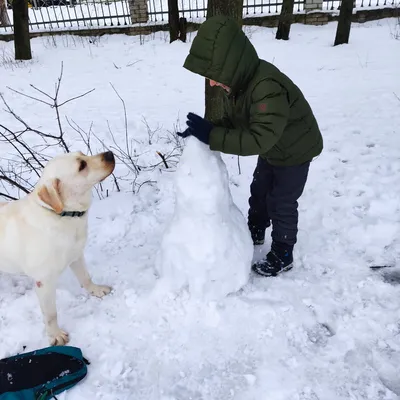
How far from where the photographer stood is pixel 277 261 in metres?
2.66

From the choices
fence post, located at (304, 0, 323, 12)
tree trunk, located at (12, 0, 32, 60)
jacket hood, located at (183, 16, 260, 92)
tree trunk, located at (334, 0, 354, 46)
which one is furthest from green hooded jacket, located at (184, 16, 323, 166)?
fence post, located at (304, 0, 323, 12)

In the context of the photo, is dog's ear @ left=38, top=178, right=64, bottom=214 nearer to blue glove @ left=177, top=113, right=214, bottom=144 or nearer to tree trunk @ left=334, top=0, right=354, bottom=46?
blue glove @ left=177, top=113, right=214, bottom=144

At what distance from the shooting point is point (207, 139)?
2131mm

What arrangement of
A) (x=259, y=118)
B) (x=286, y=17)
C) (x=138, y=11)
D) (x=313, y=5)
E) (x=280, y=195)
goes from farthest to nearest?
(x=138, y=11) → (x=313, y=5) → (x=286, y=17) → (x=280, y=195) → (x=259, y=118)

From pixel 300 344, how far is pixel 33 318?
5.63 ft

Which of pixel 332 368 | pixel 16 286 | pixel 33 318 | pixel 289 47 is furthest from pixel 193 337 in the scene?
pixel 289 47

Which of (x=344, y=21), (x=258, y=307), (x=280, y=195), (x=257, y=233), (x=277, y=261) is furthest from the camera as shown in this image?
(x=344, y=21)

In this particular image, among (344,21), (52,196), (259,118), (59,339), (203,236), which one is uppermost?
(259,118)

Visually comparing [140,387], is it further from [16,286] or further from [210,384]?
[16,286]

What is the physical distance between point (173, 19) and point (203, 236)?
9.53 meters

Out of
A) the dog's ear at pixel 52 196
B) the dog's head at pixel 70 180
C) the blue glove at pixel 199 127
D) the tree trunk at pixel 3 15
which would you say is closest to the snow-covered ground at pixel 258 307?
the blue glove at pixel 199 127

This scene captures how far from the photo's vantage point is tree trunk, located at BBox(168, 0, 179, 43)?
32.6 feet

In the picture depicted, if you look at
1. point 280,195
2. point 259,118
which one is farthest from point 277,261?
point 259,118

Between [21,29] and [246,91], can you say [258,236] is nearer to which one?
[246,91]
